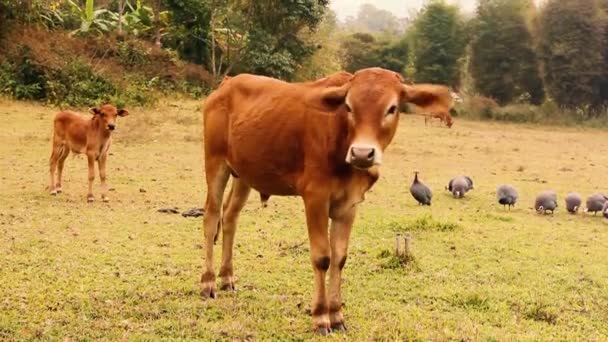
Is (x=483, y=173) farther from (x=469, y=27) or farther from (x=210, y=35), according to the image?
(x=469, y=27)

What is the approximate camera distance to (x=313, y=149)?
516 centimetres

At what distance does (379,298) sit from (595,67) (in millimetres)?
30467

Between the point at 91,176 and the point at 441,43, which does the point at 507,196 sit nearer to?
the point at 91,176

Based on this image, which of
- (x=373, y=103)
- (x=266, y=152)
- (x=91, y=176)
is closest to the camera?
(x=373, y=103)

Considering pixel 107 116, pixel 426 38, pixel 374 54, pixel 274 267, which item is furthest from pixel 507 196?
pixel 374 54

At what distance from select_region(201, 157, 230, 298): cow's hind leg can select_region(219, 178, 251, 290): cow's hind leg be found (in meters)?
0.12

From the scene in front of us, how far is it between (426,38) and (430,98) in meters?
32.4

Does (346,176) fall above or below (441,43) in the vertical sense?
below

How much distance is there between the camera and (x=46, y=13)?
1027 inches

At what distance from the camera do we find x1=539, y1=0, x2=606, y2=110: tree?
32.4 metres

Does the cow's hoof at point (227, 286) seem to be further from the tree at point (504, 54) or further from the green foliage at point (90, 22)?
the tree at point (504, 54)

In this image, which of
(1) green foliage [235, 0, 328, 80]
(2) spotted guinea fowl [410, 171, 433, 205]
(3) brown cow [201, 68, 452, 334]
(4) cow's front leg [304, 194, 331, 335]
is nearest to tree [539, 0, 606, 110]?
(1) green foliage [235, 0, 328, 80]

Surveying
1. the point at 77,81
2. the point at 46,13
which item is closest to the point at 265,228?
the point at 77,81

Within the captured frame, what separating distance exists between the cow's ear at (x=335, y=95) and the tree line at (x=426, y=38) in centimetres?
2318
